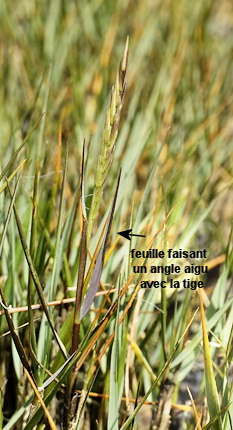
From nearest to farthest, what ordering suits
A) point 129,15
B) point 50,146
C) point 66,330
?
point 66,330, point 50,146, point 129,15

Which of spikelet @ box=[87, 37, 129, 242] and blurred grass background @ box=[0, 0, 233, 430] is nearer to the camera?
spikelet @ box=[87, 37, 129, 242]

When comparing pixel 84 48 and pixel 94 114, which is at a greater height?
pixel 84 48

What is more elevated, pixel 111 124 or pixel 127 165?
pixel 127 165

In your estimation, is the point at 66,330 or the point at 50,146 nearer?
the point at 66,330

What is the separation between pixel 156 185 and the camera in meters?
1.33

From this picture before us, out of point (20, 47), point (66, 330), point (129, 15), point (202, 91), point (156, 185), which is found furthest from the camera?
point (129, 15)

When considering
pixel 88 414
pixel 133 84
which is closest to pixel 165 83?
pixel 133 84

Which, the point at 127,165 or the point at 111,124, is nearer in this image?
the point at 111,124

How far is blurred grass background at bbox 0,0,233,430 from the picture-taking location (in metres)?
0.80

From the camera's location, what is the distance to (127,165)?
104 centimetres

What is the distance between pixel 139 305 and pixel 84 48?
1.11m

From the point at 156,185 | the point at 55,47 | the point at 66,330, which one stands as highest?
the point at 55,47

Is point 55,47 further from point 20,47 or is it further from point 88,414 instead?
point 88,414

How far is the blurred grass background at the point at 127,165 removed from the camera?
80 centimetres
